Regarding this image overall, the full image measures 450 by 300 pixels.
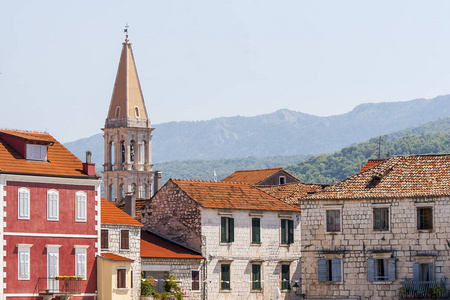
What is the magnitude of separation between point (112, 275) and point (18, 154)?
342 inches

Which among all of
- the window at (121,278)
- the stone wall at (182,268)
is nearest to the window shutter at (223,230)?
the stone wall at (182,268)

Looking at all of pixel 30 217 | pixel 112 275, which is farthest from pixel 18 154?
pixel 112 275

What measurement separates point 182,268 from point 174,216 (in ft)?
17.4

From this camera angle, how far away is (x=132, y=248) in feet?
243

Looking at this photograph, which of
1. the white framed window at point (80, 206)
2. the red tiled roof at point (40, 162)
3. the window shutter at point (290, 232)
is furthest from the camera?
the window shutter at point (290, 232)

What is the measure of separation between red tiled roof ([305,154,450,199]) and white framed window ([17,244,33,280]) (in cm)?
1932

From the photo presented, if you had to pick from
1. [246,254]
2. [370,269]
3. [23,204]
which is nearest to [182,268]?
[246,254]

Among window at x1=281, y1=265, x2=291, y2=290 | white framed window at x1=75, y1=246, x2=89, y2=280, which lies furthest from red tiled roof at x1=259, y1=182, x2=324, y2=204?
white framed window at x1=75, y1=246, x2=89, y2=280

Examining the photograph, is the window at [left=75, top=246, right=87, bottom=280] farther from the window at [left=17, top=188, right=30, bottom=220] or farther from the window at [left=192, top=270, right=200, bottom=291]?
the window at [left=192, top=270, right=200, bottom=291]

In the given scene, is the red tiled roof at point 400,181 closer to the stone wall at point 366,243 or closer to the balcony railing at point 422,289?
the stone wall at point 366,243

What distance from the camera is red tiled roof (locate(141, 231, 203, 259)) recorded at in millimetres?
76312

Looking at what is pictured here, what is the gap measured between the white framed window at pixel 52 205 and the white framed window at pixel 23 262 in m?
2.37

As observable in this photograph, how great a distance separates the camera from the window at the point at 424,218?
72000 mm

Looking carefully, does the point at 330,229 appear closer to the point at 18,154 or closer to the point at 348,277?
the point at 348,277
